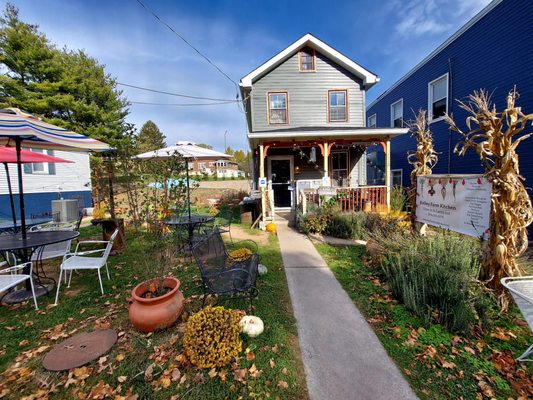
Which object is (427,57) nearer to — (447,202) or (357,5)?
(357,5)

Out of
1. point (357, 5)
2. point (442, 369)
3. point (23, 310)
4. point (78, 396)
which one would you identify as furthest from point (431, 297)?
point (357, 5)

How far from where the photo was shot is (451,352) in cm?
244

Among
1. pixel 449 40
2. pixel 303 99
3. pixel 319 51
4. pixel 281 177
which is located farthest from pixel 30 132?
pixel 449 40

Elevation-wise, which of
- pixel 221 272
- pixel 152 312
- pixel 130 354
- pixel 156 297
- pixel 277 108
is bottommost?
pixel 130 354

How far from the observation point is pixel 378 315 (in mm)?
3098

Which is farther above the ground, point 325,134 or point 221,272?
point 325,134

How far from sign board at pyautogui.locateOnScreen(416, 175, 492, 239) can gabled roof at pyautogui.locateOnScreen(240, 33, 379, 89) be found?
7.63 m

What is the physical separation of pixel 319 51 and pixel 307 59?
60cm

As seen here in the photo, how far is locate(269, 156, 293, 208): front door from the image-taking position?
1116 centimetres

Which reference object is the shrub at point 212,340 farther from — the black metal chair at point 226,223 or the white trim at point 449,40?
the white trim at point 449,40

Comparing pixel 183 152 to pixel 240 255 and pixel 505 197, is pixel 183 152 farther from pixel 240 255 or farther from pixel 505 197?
pixel 505 197

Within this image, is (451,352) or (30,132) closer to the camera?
(451,352)

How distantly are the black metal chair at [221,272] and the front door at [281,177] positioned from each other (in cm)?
733

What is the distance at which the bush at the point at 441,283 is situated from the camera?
9.25 feet
